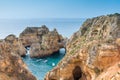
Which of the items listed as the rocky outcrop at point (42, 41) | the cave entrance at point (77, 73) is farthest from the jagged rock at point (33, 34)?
the cave entrance at point (77, 73)

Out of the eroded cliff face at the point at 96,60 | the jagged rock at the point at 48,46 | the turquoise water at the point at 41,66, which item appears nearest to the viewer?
the eroded cliff face at the point at 96,60

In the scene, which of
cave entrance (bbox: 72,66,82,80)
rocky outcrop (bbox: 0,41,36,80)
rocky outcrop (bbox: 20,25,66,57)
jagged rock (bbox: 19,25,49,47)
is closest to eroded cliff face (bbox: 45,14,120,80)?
cave entrance (bbox: 72,66,82,80)

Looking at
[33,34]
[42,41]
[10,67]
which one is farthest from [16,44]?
[10,67]

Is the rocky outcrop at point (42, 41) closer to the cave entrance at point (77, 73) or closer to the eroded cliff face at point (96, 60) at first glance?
the eroded cliff face at point (96, 60)

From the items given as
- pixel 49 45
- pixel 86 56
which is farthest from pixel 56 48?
pixel 86 56

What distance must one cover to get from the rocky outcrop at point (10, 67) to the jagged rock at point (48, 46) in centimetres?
3712

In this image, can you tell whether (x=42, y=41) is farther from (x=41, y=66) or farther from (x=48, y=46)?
(x=41, y=66)

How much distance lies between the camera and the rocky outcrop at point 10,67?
96.1 feet

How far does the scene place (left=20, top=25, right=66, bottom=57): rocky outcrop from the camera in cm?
7064

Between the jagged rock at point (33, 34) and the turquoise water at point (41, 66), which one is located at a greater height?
the jagged rock at point (33, 34)

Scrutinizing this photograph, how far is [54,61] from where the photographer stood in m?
61.9

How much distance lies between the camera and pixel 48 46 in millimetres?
72312

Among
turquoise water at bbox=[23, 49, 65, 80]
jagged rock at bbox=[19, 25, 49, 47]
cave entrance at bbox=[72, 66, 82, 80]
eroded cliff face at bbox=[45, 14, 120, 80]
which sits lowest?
turquoise water at bbox=[23, 49, 65, 80]

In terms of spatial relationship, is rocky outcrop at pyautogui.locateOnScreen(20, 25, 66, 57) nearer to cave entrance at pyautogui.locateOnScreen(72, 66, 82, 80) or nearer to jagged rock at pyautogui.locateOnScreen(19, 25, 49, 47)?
jagged rock at pyautogui.locateOnScreen(19, 25, 49, 47)
